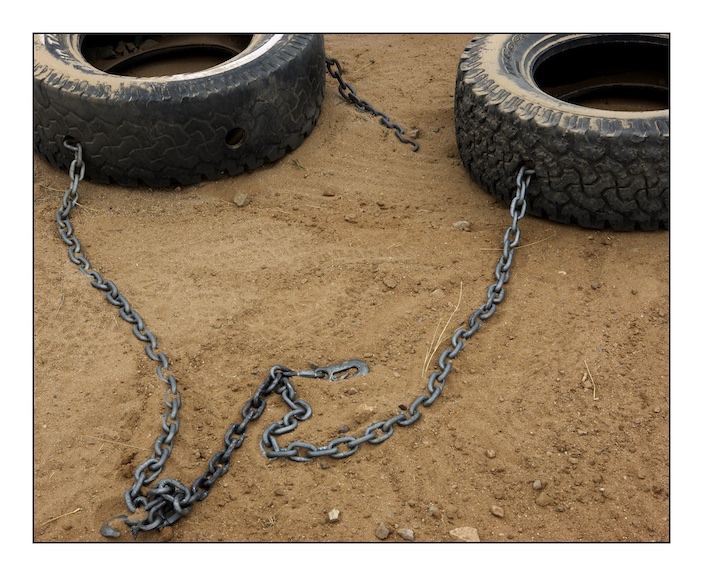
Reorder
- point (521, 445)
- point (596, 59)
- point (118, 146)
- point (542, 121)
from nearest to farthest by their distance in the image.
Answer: point (521, 445)
point (542, 121)
point (118, 146)
point (596, 59)

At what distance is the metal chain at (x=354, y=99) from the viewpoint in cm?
573

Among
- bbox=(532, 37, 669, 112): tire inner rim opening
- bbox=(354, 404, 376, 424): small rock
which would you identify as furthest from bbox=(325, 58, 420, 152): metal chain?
bbox=(354, 404, 376, 424): small rock

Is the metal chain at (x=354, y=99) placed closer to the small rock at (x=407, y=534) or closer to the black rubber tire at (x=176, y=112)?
the black rubber tire at (x=176, y=112)

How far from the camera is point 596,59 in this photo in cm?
554

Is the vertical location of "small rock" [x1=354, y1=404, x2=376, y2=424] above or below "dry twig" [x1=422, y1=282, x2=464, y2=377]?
below

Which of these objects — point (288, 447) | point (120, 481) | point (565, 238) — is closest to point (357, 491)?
point (288, 447)

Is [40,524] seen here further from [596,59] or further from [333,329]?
[596,59]

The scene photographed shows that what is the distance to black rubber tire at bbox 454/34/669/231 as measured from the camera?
4438 mm

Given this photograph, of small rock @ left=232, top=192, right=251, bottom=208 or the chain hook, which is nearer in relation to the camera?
the chain hook

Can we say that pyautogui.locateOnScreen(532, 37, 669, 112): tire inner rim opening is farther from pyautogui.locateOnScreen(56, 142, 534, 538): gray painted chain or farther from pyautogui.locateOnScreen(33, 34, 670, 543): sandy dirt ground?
pyautogui.locateOnScreen(56, 142, 534, 538): gray painted chain

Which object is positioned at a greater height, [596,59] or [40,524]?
[596,59]

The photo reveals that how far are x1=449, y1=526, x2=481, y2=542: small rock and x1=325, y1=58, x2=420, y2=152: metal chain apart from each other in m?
2.96

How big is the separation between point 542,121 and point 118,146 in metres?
2.42

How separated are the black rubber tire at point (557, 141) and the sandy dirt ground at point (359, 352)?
15cm
